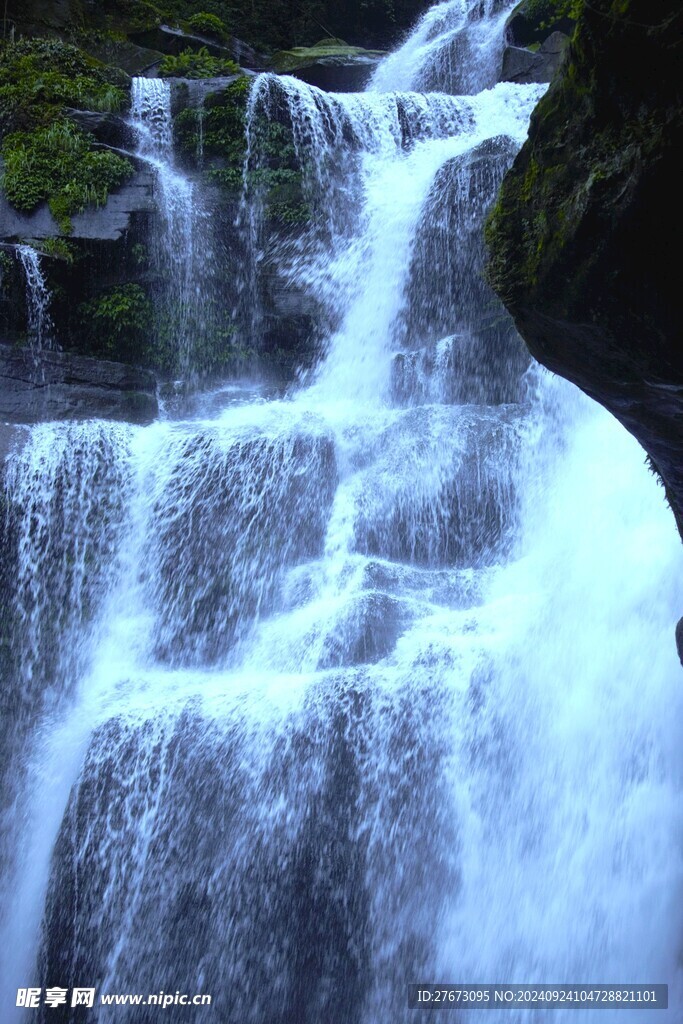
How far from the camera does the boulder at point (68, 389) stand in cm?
1111

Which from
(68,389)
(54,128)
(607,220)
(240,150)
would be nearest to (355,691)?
(607,220)

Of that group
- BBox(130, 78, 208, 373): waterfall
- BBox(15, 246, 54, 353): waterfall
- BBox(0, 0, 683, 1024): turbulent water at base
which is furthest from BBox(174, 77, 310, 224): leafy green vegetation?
BBox(15, 246, 54, 353): waterfall

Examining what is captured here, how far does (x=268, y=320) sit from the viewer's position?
13172 millimetres

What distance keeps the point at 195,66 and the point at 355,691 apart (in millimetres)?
13840

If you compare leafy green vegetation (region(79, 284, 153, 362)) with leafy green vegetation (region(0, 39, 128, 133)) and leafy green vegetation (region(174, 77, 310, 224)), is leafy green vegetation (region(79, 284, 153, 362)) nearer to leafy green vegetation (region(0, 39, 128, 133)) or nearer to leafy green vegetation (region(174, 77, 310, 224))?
leafy green vegetation (region(174, 77, 310, 224))

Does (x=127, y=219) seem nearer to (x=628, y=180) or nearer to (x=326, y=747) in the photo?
(x=326, y=747)

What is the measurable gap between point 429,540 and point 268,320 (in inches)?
209

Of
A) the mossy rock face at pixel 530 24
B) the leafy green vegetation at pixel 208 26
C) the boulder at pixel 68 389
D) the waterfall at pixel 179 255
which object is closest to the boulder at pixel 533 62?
the mossy rock face at pixel 530 24

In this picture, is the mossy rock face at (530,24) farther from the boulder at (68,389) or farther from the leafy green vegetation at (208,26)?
the boulder at (68,389)

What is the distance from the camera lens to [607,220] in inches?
141

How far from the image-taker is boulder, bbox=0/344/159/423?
1111cm

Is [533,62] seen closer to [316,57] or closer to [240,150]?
[316,57]

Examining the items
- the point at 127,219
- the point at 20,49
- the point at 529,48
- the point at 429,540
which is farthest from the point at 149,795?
the point at 529,48

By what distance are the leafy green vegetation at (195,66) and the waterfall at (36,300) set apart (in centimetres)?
629
